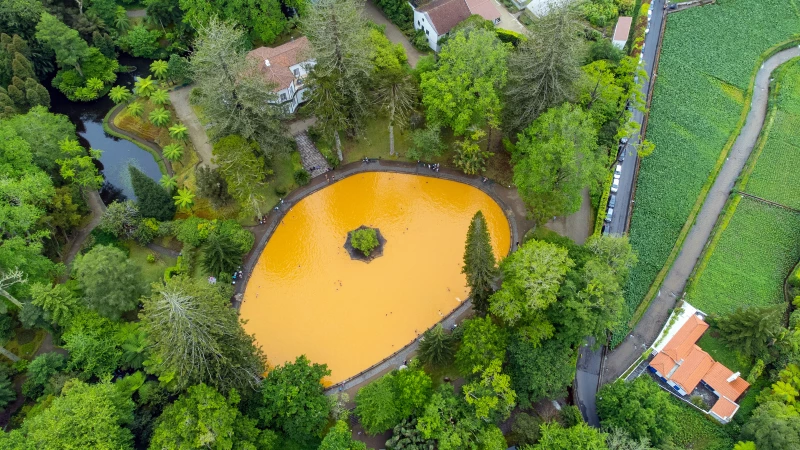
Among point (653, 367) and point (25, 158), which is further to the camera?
point (25, 158)

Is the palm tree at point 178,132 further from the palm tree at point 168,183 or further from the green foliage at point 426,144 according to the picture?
the green foliage at point 426,144

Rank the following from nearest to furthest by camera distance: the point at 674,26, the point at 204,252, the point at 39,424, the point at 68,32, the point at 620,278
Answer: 1. the point at 39,424
2. the point at 620,278
3. the point at 204,252
4. the point at 68,32
5. the point at 674,26

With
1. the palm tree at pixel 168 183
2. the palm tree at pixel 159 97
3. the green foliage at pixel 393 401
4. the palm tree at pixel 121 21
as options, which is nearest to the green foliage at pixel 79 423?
the green foliage at pixel 393 401

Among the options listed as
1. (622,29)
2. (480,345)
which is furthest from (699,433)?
Result: (622,29)

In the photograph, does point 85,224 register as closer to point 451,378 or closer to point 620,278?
point 451,378

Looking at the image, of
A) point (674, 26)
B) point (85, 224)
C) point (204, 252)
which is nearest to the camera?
point (204, 252)

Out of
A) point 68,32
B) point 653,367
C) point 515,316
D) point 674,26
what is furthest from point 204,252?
point 674,26
